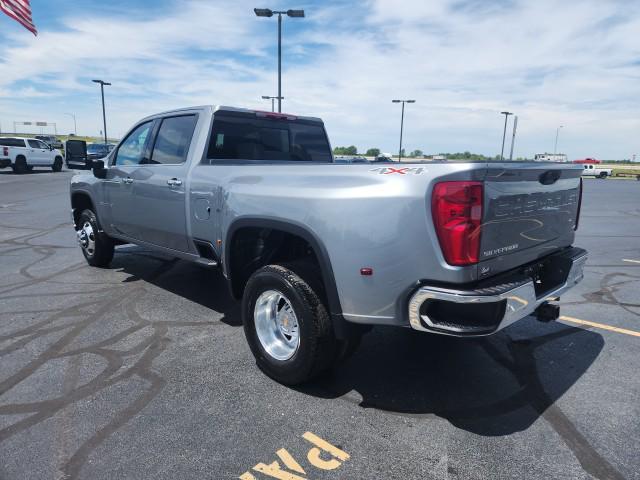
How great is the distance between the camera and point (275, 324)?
11.4ft

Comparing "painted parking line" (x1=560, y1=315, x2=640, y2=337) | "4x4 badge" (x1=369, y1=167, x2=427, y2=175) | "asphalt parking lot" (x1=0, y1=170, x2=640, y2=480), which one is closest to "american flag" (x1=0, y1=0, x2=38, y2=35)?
"asphalt parking lot" (x1=0, y1=170, x2=640, y2=480)

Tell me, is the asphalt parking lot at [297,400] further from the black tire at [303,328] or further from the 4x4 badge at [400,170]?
the 4x4 badge at [400,170]

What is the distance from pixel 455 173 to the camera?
246 centimetres

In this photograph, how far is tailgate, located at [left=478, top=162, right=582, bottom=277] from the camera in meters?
2.59

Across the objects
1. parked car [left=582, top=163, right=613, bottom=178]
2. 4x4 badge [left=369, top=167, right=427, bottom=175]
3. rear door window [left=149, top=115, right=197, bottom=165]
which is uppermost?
rear door window [left=149, top=115, right=197, bottom=165]

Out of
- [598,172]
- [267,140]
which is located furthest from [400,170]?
[598,172]

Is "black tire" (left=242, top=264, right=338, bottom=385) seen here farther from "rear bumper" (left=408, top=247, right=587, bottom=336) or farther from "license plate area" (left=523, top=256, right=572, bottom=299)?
"license plate area" (left=523, top=256, right=572, bottom=299)

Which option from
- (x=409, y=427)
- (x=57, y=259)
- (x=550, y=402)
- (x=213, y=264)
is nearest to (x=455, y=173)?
(x=409, y=427)

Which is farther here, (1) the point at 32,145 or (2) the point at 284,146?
(1) the point at 32,145

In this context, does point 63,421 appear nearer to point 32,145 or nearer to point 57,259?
point 57,259

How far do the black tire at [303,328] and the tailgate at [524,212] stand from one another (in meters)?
1.04

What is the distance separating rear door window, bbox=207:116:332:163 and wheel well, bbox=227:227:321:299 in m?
1.01

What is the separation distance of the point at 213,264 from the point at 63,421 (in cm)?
168

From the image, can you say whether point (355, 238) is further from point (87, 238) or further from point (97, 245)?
point (87, 238)
